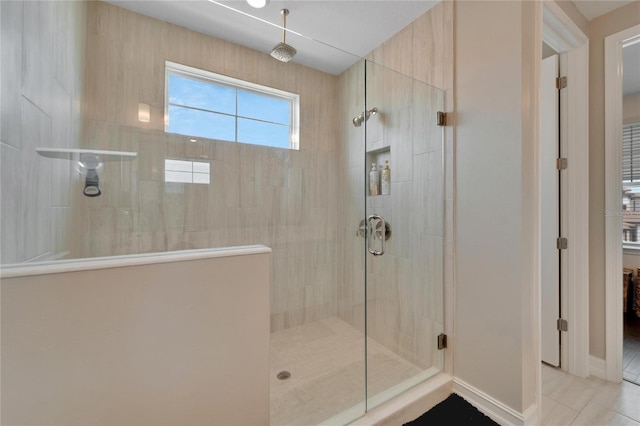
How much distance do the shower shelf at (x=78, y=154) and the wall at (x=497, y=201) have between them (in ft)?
6.75

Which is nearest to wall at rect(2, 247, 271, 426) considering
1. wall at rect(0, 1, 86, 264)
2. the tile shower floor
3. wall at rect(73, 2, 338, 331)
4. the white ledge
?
the white ledge

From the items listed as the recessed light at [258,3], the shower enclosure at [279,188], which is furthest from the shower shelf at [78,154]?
the recessed light at [258,3]

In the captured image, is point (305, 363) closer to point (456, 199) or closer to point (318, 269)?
point (318, 269)

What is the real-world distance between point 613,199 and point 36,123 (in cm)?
311

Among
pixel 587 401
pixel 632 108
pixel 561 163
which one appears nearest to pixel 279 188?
pixel 561 163

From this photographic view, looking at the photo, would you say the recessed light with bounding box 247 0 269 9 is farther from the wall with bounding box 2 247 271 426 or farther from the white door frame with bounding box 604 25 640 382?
the white door frame with bounding box 604 25 640 382

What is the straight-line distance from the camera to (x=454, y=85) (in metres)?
1.57

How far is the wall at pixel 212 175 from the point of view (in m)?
1.60

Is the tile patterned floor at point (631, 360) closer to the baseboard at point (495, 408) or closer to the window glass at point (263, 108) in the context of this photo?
the baseboard at point (495, 408)

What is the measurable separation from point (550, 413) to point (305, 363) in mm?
1448

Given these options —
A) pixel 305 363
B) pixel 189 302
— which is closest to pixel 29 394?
pixel 189 302

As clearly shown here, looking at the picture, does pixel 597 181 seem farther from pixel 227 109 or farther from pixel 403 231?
pixel 227 109

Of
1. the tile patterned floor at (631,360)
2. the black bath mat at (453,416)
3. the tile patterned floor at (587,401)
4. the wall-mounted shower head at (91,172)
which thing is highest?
the wall-mounted shower head at (91,172)

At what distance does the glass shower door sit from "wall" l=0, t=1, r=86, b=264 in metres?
1.70
